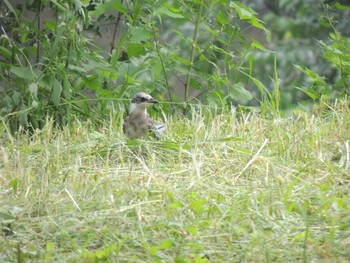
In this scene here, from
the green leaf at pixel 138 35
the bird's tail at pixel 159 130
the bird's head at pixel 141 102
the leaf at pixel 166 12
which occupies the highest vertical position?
the leaf at pixel 166 12

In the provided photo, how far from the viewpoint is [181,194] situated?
4758mm

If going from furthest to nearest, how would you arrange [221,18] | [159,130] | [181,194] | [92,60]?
[221,18] → [92,60] → [159,130] → [181,194]

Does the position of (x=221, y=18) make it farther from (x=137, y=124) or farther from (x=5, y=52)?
(x=5, y=52)

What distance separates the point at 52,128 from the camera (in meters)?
6.59

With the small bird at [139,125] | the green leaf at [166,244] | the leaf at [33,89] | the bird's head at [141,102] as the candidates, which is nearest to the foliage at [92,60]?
the leaf at [33,89]

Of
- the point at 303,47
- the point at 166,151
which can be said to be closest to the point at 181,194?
the point at 166,151

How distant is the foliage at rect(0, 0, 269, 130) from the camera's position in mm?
6727

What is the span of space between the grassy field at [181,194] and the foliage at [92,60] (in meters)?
0.42

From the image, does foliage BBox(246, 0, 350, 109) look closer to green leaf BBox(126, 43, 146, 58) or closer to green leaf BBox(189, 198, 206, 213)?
green leaf BBox(126, 43, 146, 58)

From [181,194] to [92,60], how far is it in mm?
2398

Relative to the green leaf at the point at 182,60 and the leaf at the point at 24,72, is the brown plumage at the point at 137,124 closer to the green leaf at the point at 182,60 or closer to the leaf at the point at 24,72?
the leaf at the point at 24,72

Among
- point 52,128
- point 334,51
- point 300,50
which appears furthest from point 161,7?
point 300,50

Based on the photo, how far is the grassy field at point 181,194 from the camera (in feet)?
13.1

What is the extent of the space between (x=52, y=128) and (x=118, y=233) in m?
2.57
